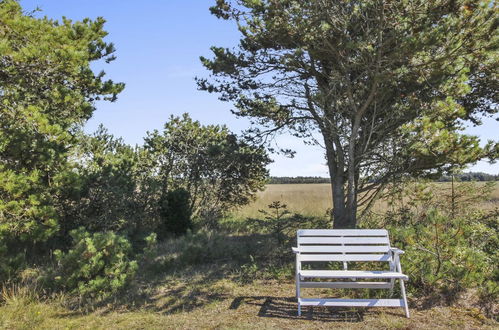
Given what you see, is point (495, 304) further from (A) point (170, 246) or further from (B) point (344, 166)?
(A) point (170, 246)

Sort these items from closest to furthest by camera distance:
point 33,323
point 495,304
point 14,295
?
point 33,323 < point 495,304 < point 14,295

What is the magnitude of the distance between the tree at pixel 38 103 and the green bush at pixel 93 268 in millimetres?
1070

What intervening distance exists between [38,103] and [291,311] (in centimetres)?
591

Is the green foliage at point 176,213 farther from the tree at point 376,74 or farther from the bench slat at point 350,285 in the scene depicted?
the bench slat at point 350,285

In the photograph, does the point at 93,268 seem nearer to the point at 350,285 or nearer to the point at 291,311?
the point at 291,311

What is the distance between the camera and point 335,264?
6594 mm

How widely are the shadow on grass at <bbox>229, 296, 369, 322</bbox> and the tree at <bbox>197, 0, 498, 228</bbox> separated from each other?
3164 millimetres

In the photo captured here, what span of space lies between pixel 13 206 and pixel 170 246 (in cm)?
343

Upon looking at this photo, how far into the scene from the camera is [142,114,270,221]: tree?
35.6ft

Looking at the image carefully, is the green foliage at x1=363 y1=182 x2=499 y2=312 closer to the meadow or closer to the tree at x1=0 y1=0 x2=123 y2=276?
the meadow

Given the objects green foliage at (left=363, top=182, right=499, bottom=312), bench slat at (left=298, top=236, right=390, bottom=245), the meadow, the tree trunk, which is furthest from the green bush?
the tree trunk

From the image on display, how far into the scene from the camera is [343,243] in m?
5.54

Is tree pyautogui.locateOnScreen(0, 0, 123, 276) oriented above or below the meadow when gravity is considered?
above

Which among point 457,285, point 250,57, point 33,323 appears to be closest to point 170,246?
point 33,323
